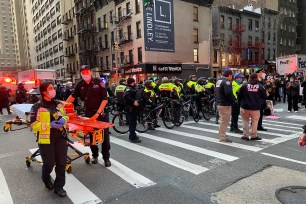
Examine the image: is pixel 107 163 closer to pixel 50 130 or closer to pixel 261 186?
pixel 50 130

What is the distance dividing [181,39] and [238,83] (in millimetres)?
25314

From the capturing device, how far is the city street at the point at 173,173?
14.1ft

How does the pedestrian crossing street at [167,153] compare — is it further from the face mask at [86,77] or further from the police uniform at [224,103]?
the face mask at [86,77]

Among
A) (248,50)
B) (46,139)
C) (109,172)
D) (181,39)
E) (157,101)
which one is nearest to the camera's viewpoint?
(46,139)

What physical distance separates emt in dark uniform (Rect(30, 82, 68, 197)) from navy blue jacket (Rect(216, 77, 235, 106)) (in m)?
4.64

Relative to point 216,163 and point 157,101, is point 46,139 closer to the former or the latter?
point 216,163

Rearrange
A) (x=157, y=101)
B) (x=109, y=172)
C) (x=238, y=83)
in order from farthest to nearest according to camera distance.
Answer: (x=157, y=101) < (x=238, y=83) < (x=109, y=172)

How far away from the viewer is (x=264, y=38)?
46625mm

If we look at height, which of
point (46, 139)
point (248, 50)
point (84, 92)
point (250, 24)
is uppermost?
point (250, 24)

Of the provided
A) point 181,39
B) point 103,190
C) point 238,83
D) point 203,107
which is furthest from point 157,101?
point 181,39

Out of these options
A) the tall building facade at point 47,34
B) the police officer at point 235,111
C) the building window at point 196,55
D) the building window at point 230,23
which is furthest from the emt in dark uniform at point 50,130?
the tall building facade at point 47,34

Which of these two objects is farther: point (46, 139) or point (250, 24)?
point (250, 24)

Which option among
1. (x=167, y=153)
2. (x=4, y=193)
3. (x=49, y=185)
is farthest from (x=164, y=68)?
(x=4, y=193)

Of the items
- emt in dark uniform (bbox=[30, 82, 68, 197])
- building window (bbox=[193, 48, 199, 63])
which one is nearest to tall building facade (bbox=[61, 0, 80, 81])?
building window (bbox=[193, 48, 199, 63])
